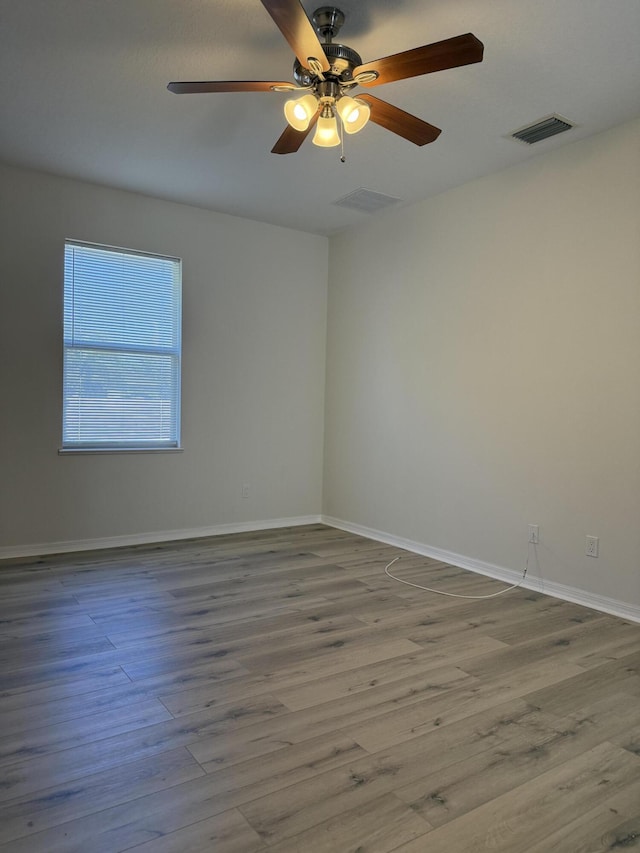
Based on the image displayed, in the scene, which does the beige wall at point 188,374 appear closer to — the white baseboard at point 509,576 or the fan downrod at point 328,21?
the white baseboard at point 509,576

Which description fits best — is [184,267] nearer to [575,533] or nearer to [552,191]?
[552,191]

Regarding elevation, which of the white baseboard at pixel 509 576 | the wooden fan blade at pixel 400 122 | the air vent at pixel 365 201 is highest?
the air vent at pixel 365 201

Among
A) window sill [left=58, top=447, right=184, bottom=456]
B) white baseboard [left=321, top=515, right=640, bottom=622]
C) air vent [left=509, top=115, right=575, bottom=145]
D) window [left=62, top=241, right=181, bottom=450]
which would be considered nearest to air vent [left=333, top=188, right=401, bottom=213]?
air vent [left=509, top=115, right=575, bottom=145]

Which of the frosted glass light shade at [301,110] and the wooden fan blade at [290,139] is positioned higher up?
the wooden fan blade at [290,139]

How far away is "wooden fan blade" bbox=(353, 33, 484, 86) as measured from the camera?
1987 millimetres

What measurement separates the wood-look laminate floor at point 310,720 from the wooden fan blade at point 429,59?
233 centimetres

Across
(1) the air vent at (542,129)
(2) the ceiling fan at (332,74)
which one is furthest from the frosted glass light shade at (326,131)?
(1) the air vent at (542,129)

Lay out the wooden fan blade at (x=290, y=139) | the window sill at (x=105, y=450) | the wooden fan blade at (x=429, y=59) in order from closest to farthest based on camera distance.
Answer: the wooden fan blade at (x=429, y=59) → the wooden fan blade at (x=290, y=139) → the window sill at (x=105, y=450)

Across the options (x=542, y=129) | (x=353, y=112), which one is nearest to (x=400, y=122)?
(x=353, y=112)

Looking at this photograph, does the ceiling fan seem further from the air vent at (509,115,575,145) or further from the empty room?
the air vent at (509,115,575,145)

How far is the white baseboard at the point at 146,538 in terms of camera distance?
423 centimetres

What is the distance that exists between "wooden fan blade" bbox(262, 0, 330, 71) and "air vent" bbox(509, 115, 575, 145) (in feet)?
5.09

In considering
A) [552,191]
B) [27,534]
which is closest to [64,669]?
[27,534]

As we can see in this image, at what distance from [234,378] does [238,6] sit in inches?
121
